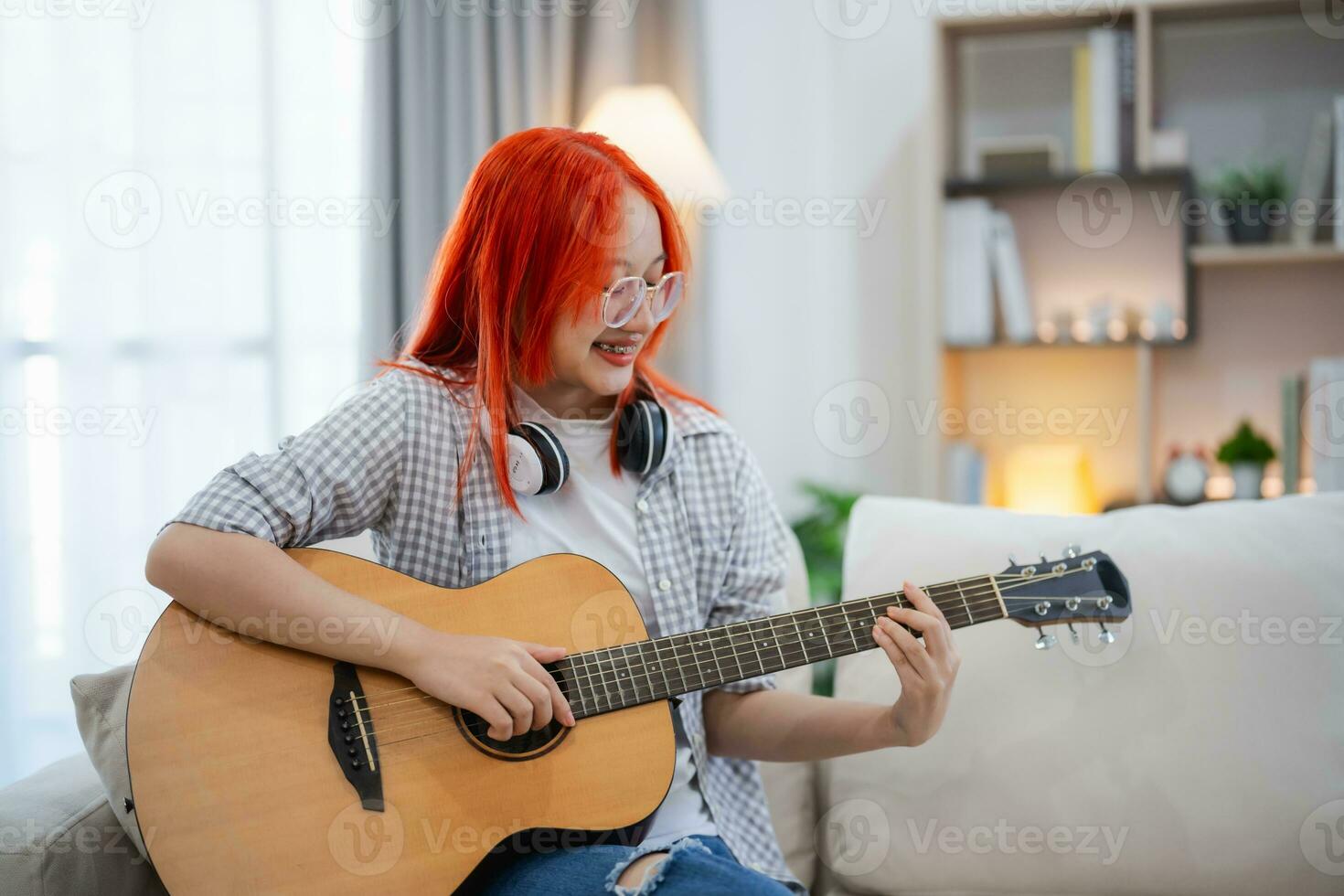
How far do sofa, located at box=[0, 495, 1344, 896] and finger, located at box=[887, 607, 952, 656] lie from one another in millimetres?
219

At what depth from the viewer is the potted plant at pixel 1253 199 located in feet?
8.16

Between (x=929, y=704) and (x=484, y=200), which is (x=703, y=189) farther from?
(x=929, y=704)

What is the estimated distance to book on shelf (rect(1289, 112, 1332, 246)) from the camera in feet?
8.09

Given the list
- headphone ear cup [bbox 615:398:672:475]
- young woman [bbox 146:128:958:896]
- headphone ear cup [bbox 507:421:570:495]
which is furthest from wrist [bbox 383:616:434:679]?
headphone ear cup [bbox 615:398:672:475]

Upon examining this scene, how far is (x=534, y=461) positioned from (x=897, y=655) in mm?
459

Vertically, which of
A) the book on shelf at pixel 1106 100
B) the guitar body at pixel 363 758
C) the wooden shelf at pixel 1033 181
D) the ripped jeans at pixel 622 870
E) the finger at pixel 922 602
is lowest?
the ripped jeans at pixel 622 870

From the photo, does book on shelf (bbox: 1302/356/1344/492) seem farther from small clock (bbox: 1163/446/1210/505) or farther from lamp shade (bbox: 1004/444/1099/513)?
lamp shade (bbox: 1004/444/1099/513)

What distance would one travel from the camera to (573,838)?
110 centimetres

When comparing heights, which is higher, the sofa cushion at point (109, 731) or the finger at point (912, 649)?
the finger at point (912, 649)

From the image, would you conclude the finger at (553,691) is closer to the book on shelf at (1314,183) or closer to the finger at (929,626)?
the finger at (929,626)

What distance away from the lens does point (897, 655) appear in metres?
1.12

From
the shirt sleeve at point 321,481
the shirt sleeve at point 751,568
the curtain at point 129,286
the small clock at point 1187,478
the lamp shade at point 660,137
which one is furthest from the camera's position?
the small clock at point 1187,478

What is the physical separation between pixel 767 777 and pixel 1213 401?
195 cm

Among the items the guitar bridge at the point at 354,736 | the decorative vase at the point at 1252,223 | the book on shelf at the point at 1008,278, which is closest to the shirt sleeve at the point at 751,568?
the guitar bridge at the point at 354,736
